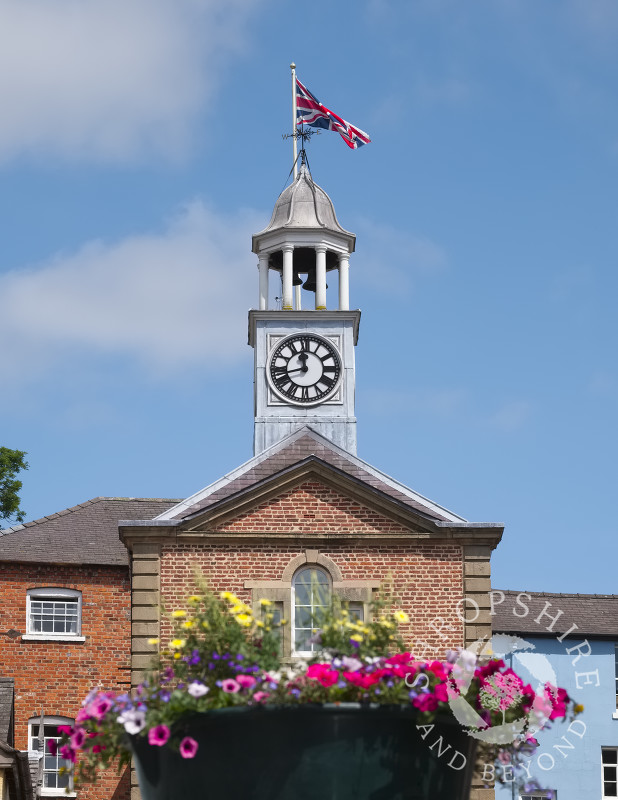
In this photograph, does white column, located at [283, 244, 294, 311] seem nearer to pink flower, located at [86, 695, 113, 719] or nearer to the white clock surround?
the white clock surround

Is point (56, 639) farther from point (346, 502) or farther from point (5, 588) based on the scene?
point (346, 502)

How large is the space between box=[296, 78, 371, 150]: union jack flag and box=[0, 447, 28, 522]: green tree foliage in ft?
46.5

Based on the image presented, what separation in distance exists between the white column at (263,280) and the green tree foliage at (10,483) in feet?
45.7

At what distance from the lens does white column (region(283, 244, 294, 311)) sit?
2791cm

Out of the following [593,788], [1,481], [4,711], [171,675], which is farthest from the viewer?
[1,481]

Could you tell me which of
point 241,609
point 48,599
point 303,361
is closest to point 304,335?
point 303,361

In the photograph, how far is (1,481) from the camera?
1556 inches

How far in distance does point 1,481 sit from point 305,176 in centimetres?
1427

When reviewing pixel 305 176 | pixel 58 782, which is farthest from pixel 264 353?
pixel 58 782

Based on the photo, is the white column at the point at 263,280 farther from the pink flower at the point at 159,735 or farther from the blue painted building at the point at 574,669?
the pink flower at the point at 159,735

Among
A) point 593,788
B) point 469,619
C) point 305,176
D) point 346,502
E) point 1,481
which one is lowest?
point 593,788

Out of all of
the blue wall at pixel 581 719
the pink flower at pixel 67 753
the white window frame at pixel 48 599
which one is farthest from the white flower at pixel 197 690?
the blue wall at pixel 581 719

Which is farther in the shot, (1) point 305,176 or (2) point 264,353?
(1) point 305,176

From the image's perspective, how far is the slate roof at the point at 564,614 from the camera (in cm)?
3734
